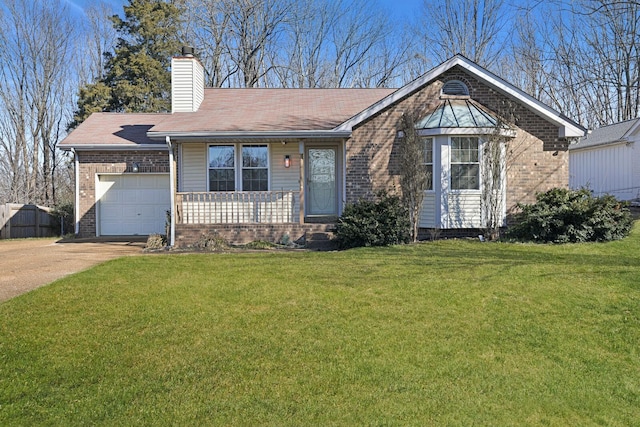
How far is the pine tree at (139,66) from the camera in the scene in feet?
85.8

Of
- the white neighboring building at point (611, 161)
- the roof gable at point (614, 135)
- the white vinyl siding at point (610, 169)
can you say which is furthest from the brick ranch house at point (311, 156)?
the white vinyl siding at point (610, 169)

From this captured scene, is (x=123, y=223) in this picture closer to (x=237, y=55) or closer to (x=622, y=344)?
(x=622, y=344)

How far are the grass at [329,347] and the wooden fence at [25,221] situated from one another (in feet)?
39.2

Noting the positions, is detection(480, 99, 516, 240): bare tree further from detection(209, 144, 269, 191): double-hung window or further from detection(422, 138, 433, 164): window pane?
detection(209, 144, 269, 191): double-hung window

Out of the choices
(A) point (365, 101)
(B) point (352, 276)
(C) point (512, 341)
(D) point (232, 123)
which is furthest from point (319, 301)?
(A) point (365, 101)

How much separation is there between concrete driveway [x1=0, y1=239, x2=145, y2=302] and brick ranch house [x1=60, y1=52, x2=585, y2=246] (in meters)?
1.72

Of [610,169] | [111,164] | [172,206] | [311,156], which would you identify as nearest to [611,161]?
[610,169]

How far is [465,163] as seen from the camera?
12.4 metres

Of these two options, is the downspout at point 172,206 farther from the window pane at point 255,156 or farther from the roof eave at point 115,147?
the roof eave at point 115,147

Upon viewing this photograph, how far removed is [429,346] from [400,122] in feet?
28.2

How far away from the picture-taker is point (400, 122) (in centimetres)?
1281

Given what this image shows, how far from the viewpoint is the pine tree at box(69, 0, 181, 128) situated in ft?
85.8

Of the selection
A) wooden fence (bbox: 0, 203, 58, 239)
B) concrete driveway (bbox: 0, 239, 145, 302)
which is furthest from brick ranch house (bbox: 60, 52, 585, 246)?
wooden fence (bbox: 0, 203, 58, 239)

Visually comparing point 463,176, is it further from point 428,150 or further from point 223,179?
point 223,179
